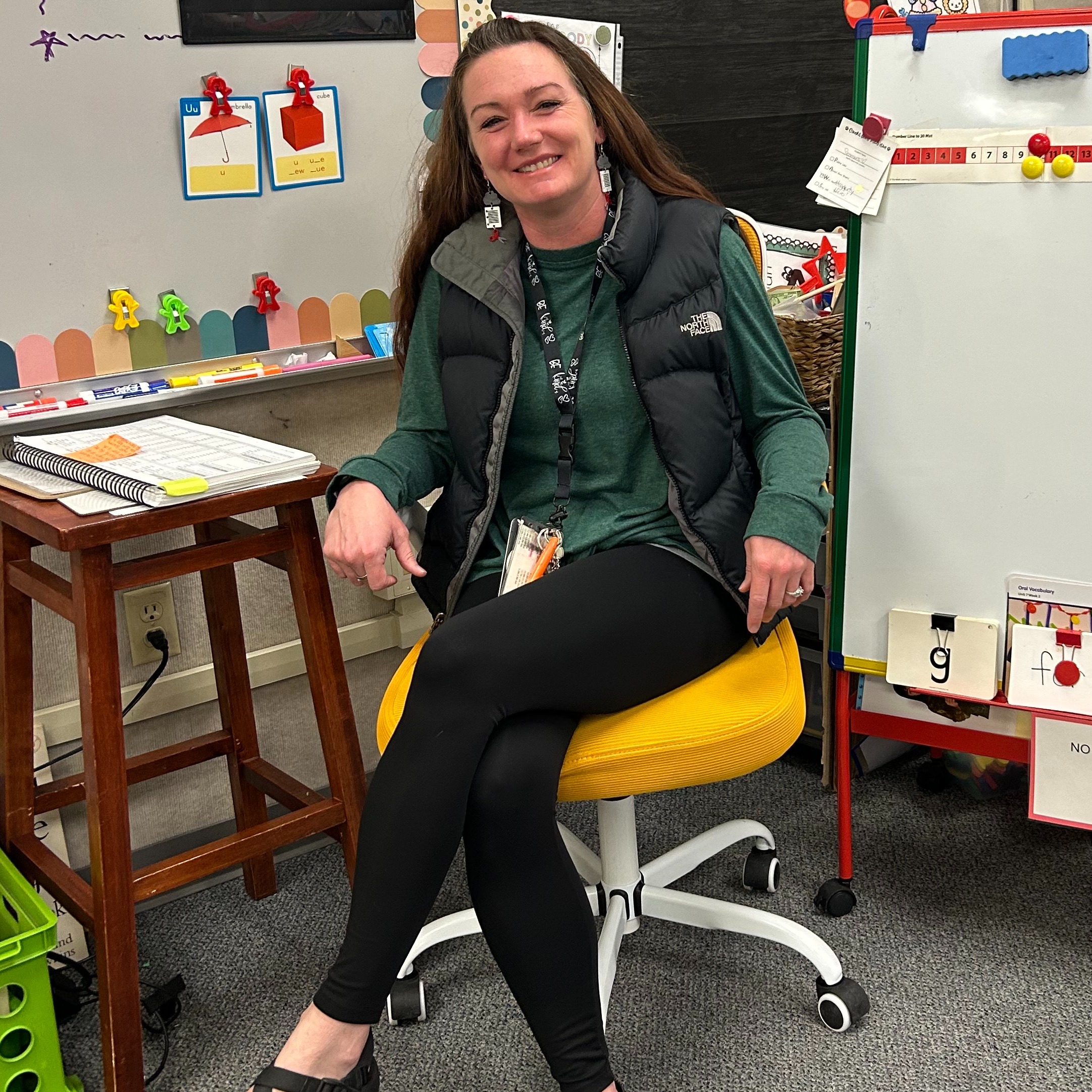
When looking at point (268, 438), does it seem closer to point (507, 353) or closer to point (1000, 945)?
point (507, 353)

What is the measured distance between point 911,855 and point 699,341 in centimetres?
96

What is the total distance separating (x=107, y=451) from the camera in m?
1.50

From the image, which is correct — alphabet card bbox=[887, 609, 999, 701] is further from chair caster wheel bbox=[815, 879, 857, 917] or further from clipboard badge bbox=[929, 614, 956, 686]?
chair caster wheel bbox=[815, 879, 857, 917]

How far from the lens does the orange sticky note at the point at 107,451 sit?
4.81ft

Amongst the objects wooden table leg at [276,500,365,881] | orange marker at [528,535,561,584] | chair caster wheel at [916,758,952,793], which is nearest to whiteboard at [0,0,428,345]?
wooden table leg at [276,500,365,881]

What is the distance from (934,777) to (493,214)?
123 centimetres

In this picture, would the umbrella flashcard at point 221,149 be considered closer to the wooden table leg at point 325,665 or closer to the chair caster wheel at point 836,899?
the wooden table leg at point 325,665

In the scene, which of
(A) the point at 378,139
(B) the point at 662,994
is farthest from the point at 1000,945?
(A) the point at 378,139

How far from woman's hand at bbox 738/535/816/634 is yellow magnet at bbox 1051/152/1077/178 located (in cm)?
54

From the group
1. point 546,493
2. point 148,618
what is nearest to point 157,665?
point 148,618

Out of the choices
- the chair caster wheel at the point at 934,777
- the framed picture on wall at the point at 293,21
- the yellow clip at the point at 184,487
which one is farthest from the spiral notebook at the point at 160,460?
→ the chair caster wheel at the point at 934,777

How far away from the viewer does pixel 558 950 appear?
4.15 feet

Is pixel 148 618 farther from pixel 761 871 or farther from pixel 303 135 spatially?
pixel 761 871

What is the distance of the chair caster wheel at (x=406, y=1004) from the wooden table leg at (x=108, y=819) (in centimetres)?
32
